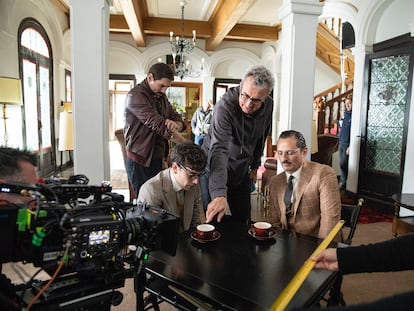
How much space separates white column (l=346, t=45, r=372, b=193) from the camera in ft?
14.6

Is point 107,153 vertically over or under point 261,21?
under

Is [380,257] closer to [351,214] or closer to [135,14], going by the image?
[351,214]

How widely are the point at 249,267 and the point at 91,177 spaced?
1.51 meters

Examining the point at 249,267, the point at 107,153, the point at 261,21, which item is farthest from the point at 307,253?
the point at 261,21

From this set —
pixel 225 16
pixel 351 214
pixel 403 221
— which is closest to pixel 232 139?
pixel 351 214

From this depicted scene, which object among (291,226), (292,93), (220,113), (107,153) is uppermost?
(292,93)

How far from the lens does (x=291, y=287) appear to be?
35.6 inches

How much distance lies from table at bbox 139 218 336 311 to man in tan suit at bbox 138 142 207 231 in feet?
0.74

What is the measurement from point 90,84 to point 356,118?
3.80 meters

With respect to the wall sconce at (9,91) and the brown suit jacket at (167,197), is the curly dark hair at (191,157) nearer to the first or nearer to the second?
the brown suit jacket at (167,197)

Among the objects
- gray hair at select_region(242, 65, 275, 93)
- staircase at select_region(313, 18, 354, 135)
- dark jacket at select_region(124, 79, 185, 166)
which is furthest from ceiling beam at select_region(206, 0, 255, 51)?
gray hair at select_region(242, 65, 275, 93)

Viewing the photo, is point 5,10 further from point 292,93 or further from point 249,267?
point 249,267

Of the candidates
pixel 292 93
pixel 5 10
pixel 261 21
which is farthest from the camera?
pixel 261 21

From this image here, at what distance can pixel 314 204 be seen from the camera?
5.72ft
